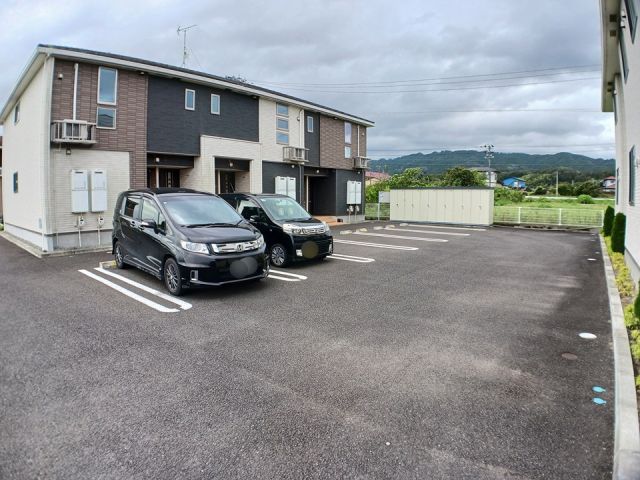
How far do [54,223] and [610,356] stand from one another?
12.7 metres

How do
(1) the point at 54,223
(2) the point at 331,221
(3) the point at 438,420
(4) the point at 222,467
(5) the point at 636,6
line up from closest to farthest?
1. (4) the point at 222,467
2. (3) the point at 438,420
3. (5) the point at 636,6
4. (1) the point at 54,223
5. (2) the point at 331,221

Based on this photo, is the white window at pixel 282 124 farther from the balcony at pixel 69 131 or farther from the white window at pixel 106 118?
the balcony at pixel 69 131

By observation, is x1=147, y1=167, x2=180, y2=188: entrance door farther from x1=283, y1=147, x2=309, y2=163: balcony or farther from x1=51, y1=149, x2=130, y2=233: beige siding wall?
x1=283, y1=147, x2=309, y2=163: balcony

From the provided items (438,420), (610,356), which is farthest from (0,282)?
(610,356)

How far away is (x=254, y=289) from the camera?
23.6 feet

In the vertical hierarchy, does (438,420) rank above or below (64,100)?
below

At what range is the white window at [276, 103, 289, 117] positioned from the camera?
1833 centimetres

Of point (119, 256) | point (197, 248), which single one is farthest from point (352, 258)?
point (119, 256)

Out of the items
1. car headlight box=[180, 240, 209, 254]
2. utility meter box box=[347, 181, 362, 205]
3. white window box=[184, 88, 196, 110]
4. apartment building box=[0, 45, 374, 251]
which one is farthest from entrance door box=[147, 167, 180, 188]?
utility meter box box=[347, 181, 362, 205]

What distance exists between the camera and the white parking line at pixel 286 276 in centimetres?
795

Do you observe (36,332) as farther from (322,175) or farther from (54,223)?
(322,175)

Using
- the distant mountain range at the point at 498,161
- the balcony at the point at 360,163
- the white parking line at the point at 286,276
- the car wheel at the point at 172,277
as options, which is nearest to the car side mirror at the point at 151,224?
the car wheel at the point at 172,277

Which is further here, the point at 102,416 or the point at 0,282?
the point at 0,282

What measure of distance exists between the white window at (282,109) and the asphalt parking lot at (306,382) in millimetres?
12783
